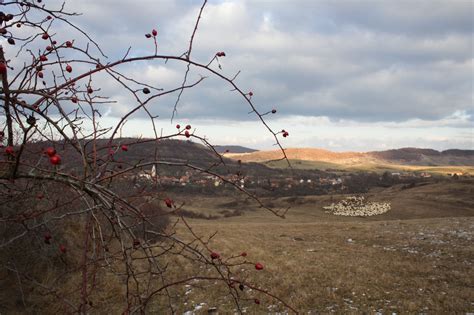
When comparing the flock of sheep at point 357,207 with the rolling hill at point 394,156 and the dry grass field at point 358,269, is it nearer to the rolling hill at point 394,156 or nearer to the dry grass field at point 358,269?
→ the dry grass field at point 358,269

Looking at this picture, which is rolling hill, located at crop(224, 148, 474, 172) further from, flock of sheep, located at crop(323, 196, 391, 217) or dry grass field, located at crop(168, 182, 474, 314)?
dry grass field, located at crop(168, 182, 474, 314)

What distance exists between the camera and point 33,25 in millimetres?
2295

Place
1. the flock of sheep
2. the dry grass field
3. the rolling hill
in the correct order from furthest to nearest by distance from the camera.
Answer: the rolling hill → the flock of sheep → the dry grass field

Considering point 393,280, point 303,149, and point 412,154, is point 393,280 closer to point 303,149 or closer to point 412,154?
point 303,149

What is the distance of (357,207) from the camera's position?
4191 centimetres

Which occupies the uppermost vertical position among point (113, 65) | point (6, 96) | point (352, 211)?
point (113, 65)

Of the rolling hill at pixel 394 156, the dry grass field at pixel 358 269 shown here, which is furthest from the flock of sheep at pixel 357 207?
the rolling hill at pixel 394 156

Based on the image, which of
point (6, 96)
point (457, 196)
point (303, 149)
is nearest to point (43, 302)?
point (6, 96)

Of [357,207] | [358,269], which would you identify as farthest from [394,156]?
[358,269]

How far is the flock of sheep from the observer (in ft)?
126

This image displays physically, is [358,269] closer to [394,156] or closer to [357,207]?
[357,207]

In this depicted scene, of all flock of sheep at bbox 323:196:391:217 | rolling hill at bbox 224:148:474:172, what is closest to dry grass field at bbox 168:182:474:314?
flock of sheep at bbox 323:196:391:217

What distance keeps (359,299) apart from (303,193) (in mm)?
52173

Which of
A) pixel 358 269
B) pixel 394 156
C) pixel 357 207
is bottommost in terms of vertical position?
pixel 357 207
